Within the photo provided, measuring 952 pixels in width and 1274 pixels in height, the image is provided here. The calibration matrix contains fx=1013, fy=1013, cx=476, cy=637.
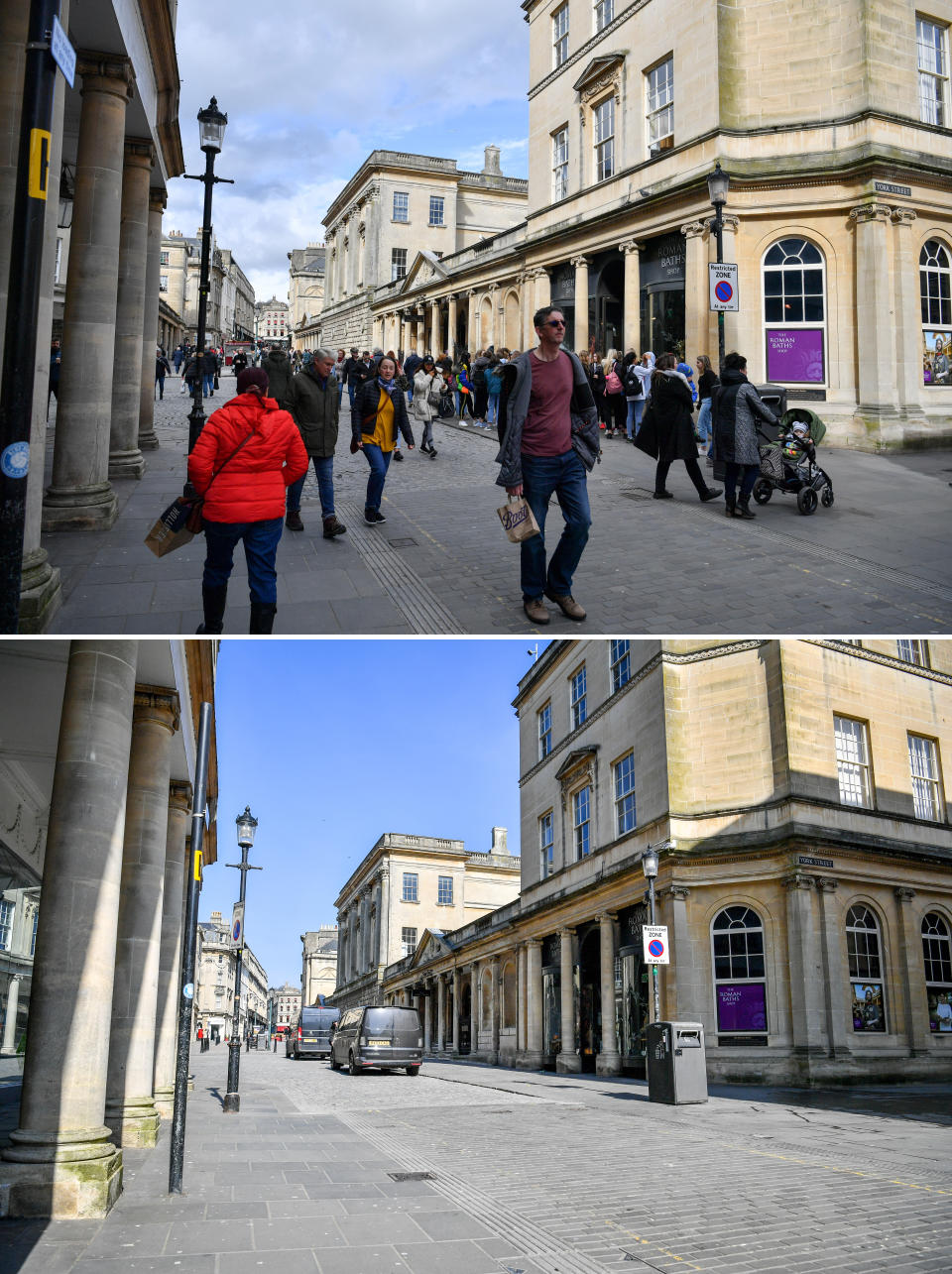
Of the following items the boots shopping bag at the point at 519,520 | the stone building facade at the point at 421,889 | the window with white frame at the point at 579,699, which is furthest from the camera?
the stone building facade at the point at 421,889

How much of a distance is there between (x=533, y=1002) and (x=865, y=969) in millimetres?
11471

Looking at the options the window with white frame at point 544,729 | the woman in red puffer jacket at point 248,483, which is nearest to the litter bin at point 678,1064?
the woman in red puffer jacket at point 248,483

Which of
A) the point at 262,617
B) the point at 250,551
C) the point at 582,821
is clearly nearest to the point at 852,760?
the point at 582,821

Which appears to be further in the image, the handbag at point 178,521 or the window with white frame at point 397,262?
the window with white frame at point 397,262

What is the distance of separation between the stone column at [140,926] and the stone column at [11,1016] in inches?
80.7

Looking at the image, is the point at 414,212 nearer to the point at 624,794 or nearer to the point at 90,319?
the point at 624,794

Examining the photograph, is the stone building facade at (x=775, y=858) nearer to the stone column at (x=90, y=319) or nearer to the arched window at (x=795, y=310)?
the arched window at (x=795, y=310)

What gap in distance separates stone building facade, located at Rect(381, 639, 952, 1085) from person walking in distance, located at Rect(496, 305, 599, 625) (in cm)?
1070

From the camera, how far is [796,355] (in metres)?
24.4

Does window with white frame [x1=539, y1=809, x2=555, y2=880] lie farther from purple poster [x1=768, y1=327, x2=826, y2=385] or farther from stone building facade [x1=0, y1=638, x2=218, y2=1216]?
stone building facade [x1=0, y1=638, x2=218, y2=1216]

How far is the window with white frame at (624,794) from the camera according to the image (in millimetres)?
22281

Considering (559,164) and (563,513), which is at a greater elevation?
(559,164)

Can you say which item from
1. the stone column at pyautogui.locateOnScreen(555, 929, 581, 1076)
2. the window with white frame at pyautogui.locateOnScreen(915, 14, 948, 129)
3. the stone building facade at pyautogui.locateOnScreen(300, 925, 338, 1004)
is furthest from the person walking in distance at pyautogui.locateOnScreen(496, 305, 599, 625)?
the stone building facade at pyautogui.locateOnScreen(300, 925, 338, 1004)

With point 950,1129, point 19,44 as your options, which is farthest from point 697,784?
point 19,44
